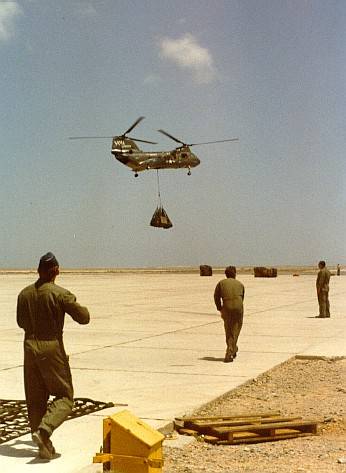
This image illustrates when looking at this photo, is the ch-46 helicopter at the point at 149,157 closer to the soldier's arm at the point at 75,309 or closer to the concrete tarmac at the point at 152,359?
the concrete tarmac at the point at 152,359

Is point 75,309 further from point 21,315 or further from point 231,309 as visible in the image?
Result: point 231,309

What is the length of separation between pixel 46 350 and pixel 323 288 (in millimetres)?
16330

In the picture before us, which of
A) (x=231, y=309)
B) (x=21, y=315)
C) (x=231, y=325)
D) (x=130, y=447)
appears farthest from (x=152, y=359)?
(x=130, y=447)

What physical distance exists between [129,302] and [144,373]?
18.2 metres

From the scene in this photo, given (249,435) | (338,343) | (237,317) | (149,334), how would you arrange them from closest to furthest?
(249,435), (237,317), (338,343), (149,334)

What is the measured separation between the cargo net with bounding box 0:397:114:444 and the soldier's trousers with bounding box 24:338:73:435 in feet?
2.31

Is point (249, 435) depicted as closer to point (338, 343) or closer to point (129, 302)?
point (338, 343)

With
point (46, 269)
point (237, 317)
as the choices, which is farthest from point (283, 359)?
point (46, 269)

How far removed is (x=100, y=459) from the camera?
5.15 meters

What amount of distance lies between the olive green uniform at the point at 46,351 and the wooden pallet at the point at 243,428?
66.6 inches

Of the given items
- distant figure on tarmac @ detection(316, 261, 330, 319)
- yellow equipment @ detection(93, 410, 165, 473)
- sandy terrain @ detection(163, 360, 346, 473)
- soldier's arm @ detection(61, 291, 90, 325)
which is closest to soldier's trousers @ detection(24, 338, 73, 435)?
soldier's arm @ detection(61, 291, 90, 325)

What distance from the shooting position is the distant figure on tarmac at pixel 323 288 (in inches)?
830

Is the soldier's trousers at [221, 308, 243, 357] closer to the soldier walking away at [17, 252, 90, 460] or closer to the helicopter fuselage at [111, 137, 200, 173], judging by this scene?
the soldier walking away at [17, 252, 90, 460]

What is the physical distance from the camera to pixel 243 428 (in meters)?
7.14
